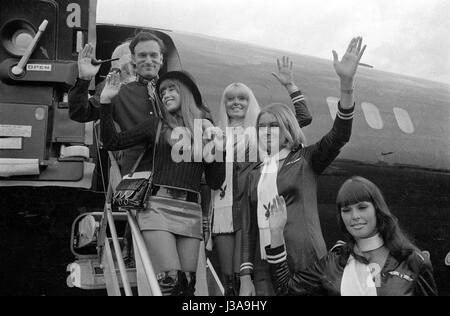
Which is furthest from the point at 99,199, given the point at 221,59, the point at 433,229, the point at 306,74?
the point at 433,229

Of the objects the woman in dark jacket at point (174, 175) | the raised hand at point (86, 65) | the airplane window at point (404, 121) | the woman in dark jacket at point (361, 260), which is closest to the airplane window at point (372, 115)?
the airplane window at point (404, 121)

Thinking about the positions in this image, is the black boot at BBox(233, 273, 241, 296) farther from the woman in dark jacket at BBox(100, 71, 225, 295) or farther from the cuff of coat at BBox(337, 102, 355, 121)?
the cuff of coat at BBox(337, 102, 355, 121)

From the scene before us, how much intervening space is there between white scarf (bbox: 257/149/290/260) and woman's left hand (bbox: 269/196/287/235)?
0.04m

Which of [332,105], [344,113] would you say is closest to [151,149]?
[344,113]

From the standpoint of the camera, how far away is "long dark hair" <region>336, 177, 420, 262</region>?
3.81 meters

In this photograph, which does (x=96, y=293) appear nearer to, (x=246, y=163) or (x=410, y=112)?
(x=246, y=163)

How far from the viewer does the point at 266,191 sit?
14.3ft

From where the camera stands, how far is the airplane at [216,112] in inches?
175

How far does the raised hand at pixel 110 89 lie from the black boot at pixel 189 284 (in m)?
1.33

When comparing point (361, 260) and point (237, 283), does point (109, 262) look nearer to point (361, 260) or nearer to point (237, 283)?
point (237, 283)

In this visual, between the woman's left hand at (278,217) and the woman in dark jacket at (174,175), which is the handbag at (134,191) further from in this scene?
the woman's left hand at (278,217)

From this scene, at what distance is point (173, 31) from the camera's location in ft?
19.3

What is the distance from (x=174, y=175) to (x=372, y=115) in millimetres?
2648
